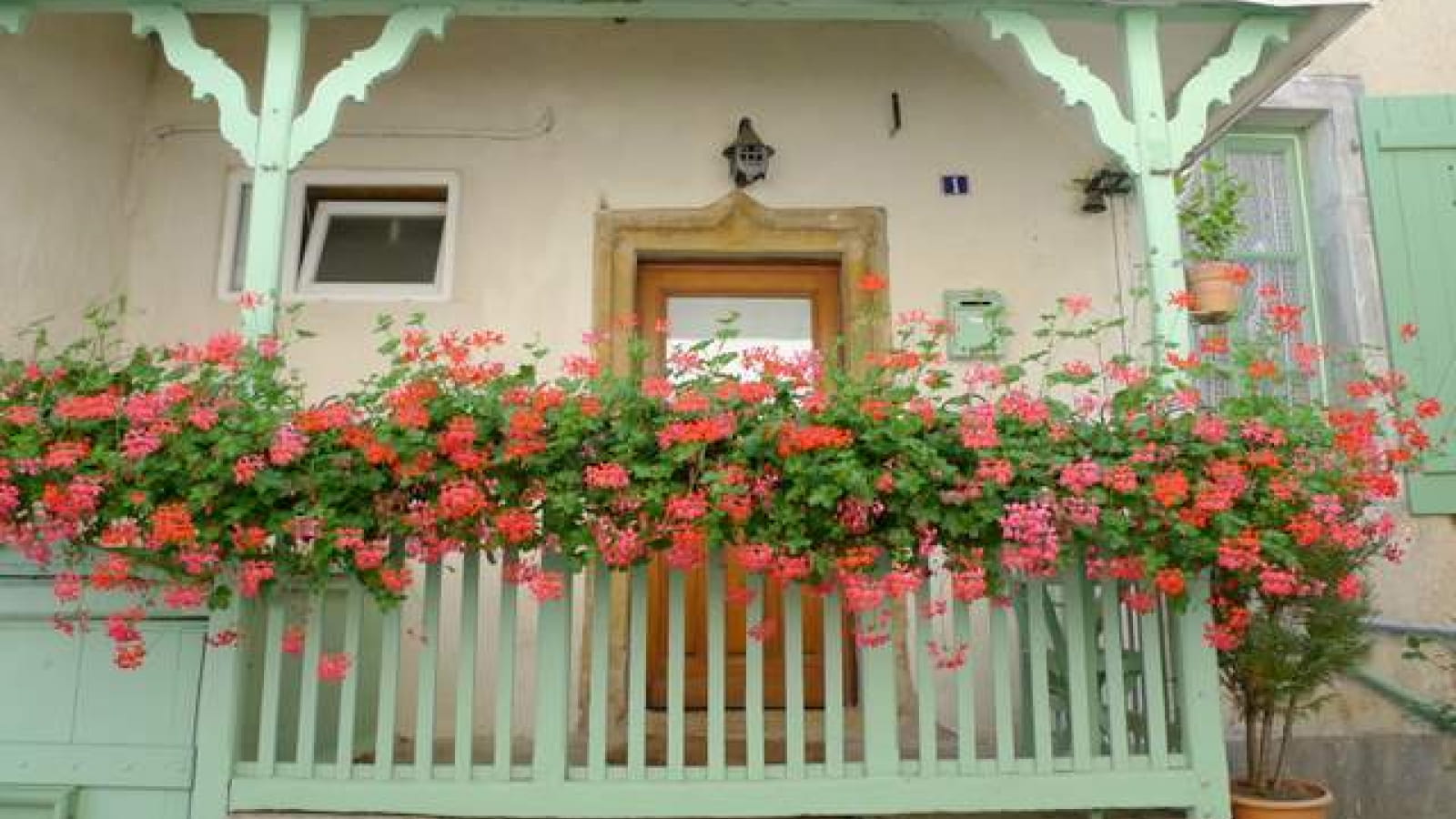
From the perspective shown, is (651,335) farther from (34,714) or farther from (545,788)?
(34,714)

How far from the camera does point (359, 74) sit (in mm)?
2967

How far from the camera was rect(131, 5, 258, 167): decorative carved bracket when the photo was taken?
2.92m

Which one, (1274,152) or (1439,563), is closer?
(1439,563)

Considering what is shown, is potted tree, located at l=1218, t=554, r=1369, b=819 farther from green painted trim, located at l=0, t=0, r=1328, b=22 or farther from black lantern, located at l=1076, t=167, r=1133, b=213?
black lantern, located at l=1076, t=167, r=1133, b=213

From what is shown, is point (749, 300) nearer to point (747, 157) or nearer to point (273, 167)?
point (747, 157)

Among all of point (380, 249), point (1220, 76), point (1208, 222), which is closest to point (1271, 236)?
point (1208, 222)

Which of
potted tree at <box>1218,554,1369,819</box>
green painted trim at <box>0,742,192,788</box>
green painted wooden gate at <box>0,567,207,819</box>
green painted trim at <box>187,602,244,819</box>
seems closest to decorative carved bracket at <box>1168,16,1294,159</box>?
potted tree at <box>1218,554,1369,819</box>

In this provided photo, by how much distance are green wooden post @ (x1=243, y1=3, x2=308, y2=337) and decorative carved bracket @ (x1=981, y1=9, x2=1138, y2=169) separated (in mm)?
2161

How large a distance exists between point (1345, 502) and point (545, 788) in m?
2.15

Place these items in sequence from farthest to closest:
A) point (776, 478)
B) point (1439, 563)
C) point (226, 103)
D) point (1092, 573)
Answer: point (1439, 563), point (226, 103), point (1092, 573), point (776, 478)

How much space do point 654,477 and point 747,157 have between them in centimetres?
225

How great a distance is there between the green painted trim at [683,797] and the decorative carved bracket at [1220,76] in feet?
6.19

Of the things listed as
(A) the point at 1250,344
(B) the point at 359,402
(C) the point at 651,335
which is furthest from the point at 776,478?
(C) the point at 651,335

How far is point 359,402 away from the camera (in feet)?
7.82
